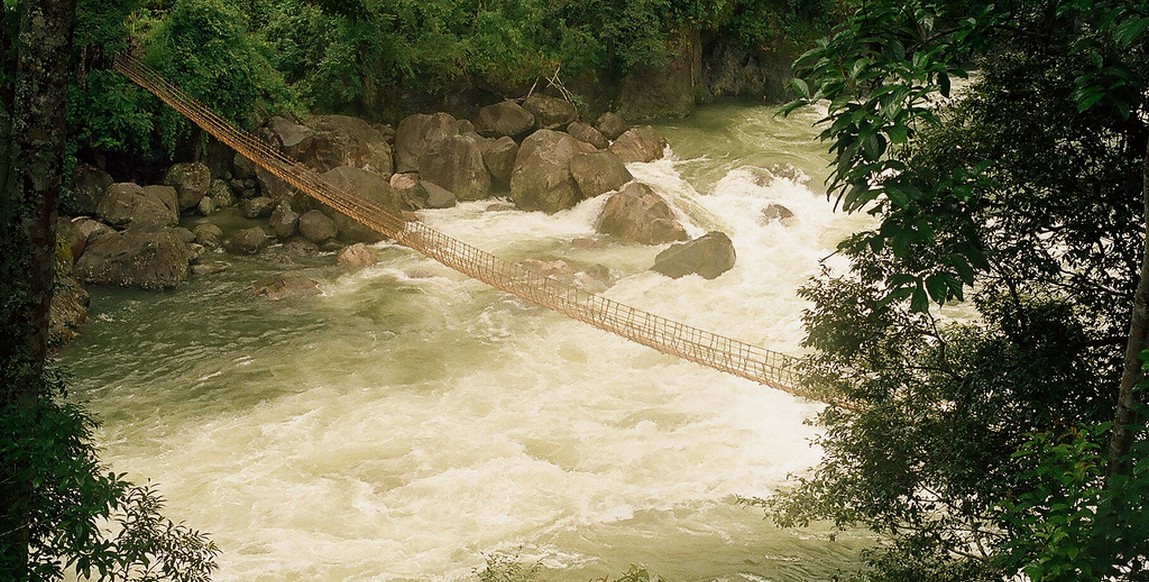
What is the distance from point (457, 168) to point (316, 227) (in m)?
2.50

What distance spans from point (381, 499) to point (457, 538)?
0.89 metres

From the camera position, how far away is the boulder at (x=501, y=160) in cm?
1609

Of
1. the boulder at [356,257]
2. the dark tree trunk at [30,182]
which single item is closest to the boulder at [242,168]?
the boulder at [356,257]

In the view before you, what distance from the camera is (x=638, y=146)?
1708 cm

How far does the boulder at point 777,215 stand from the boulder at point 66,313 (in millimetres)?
8642

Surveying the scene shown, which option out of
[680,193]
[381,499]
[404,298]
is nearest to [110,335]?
[404,298]

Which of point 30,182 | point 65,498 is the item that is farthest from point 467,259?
point 65,498

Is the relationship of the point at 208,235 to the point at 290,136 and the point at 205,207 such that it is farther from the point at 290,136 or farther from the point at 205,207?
the point at 290,136

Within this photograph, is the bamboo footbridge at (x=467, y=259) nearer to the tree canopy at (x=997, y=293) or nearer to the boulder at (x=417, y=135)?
the boulder at (x=417, y=135)

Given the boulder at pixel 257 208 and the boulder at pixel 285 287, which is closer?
the boulder at pixel 285 287

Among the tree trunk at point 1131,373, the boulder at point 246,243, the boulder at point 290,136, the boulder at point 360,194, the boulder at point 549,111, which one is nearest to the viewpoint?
the tree trunk at point 1131,373

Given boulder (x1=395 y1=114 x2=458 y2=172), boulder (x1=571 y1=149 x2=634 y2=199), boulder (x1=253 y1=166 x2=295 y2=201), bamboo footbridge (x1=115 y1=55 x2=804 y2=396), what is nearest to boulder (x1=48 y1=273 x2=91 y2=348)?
bamboo footbridge (x1=115 y1=55 x2=804 y2=396)

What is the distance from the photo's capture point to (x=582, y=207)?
1528cm

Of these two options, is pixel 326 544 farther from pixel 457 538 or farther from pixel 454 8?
pixel 454 8
